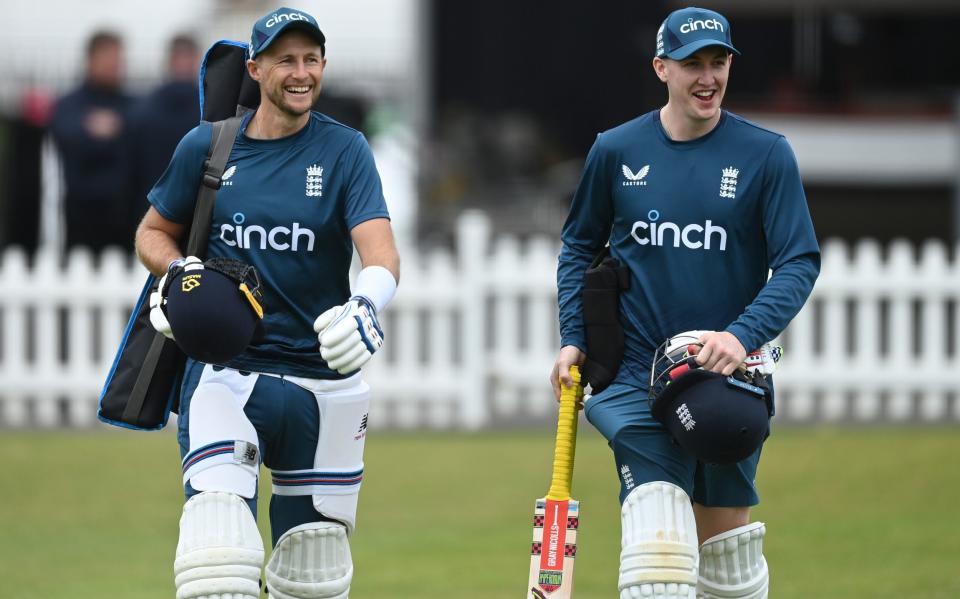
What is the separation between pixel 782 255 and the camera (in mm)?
5602

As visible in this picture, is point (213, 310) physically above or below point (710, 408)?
above

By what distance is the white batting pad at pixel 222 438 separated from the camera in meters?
5.65

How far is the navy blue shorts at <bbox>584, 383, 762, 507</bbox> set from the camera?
5.63 metres

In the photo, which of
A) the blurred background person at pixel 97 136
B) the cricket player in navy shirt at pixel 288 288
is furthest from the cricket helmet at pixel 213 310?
the blurred background person at pixel 97 136

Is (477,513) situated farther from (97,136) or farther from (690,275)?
(97,136)

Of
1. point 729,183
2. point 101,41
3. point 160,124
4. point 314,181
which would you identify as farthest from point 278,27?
point 101,41

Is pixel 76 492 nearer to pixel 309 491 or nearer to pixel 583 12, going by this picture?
pixel 309 491

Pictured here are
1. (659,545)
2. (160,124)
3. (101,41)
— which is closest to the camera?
(659,545)

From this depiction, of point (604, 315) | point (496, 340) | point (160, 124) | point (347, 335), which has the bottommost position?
point (347, 335)

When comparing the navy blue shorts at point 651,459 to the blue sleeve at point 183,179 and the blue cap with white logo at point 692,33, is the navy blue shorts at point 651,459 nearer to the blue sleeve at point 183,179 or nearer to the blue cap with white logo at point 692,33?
the blue cap with white logo at point 692,33

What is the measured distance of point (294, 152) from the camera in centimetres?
590

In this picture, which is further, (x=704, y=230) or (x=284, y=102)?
(x=284, y=102)

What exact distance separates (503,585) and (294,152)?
2.93 metres

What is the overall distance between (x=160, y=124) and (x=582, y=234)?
22.3 feet
